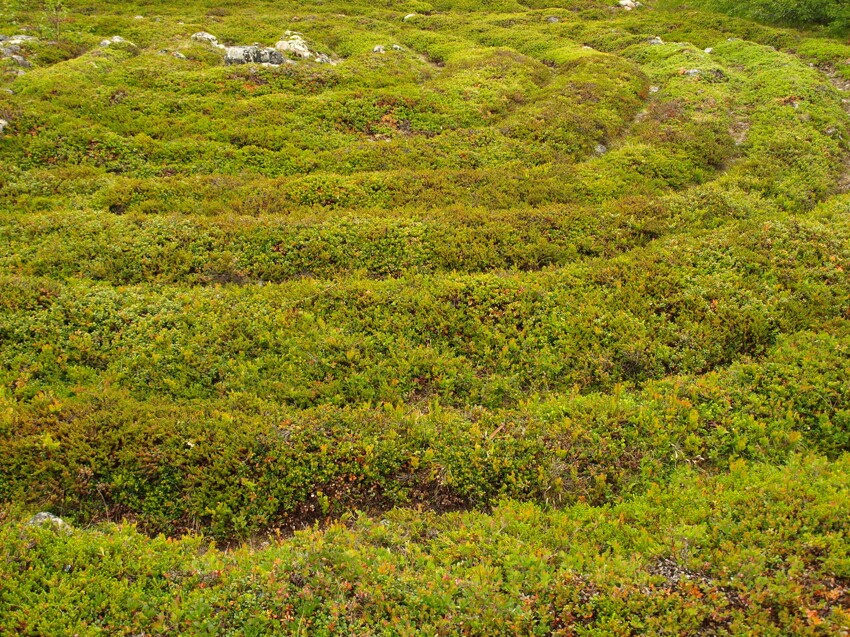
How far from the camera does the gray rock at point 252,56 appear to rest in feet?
105

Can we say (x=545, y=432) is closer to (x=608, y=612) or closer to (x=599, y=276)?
(x=608, y=612)

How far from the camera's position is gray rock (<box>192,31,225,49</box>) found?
35.8 metres

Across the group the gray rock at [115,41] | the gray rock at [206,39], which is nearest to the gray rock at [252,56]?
the gray rock at [206,39]

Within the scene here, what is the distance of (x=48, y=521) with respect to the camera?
312 inches

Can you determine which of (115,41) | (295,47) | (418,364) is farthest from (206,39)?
(418,364)

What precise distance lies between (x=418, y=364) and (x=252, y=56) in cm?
2896

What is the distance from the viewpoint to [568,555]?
7727 mm

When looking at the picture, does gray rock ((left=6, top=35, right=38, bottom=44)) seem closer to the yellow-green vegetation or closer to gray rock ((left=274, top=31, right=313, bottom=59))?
the yellow-green vegetation

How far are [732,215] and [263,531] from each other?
60.4 ft

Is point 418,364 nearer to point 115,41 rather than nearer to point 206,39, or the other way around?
point 115,41

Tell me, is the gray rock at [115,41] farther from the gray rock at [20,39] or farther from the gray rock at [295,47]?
the gray rock at [295,47]

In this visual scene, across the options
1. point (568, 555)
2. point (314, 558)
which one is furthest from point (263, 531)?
point (568, 555)

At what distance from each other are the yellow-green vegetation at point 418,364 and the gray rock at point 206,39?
393 inches

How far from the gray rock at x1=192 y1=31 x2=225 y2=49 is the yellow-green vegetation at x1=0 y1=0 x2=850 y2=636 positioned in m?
9.98
